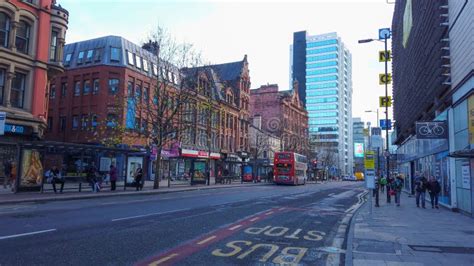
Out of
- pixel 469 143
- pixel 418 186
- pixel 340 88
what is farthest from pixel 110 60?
pixel 340 88

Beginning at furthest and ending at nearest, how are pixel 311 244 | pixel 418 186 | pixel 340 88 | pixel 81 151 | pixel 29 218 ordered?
pixel 340 88, pixel 81 151, pixel 418 186, pixel 29 218, pixel 311 244

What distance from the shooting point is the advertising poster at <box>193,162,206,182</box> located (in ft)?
128

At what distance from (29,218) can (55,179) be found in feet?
36.3

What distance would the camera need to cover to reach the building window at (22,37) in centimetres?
2745

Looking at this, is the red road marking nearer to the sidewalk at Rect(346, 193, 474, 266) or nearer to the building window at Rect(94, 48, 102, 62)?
the sidewalk at Rect(346, 193, 474, 266)

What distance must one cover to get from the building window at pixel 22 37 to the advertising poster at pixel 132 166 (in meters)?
11.1

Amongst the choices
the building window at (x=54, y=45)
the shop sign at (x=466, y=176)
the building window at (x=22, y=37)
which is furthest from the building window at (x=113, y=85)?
the shop sign at (x=466, y=176)

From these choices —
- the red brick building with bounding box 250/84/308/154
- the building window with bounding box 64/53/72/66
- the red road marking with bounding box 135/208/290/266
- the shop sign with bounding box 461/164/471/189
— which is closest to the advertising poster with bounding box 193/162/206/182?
the building window with bounding box 64/53/72/66

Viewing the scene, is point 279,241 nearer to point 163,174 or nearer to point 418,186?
point 418,186

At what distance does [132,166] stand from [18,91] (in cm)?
982

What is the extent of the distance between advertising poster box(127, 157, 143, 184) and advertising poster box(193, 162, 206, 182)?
34.2 feet

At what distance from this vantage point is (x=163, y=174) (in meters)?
47.6

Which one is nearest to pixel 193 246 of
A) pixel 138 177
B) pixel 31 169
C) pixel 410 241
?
pixel 410 241

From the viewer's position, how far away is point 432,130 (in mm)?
19047
